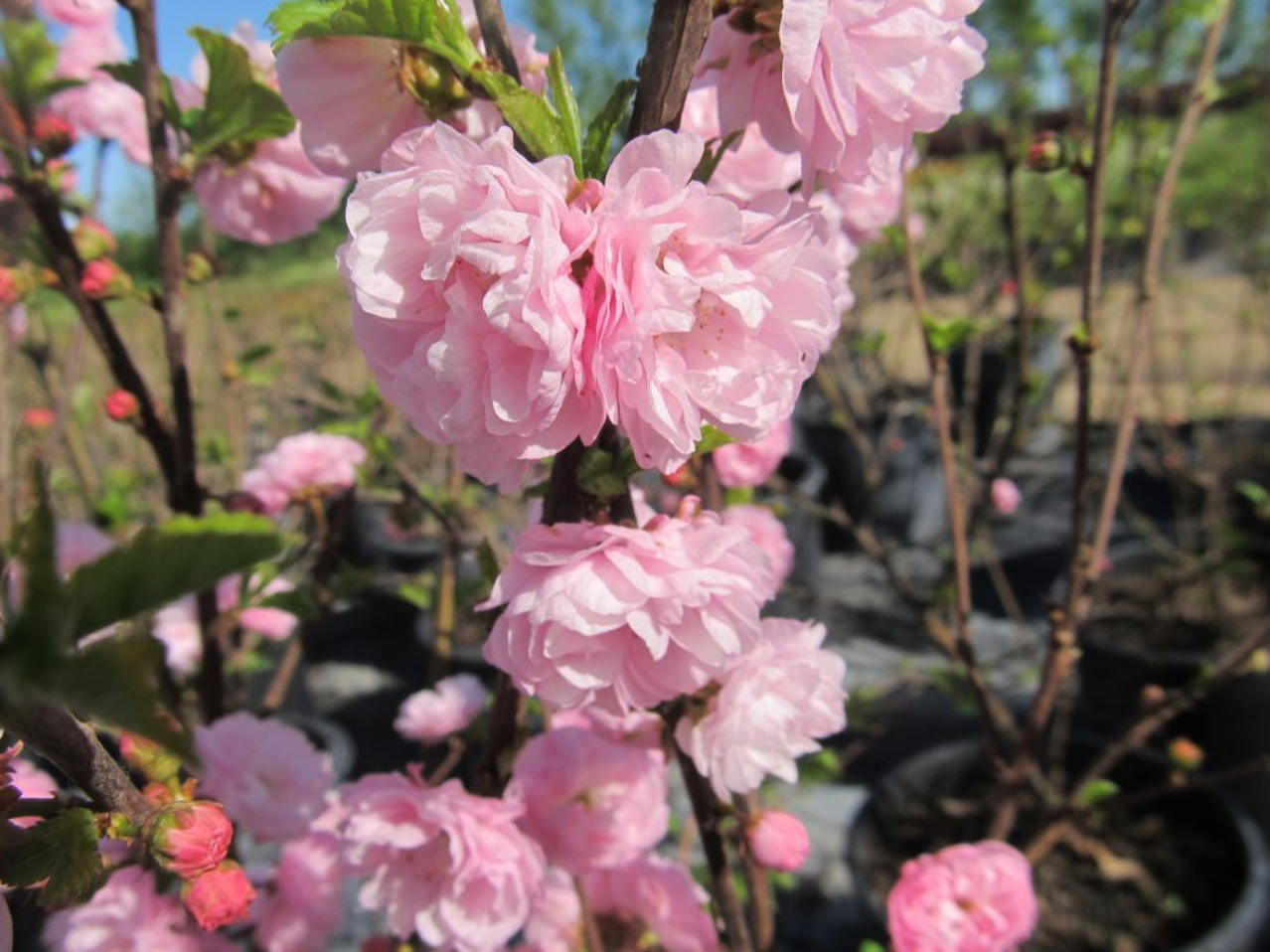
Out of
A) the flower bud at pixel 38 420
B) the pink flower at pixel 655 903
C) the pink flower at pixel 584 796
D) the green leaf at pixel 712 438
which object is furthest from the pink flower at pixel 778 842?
the flower bud at pixel 38 420

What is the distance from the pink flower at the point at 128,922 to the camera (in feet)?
2.61

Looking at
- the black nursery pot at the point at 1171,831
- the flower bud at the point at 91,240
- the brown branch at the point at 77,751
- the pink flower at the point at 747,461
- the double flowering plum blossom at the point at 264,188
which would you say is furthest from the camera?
the black nursery pot at the point at 1171,831

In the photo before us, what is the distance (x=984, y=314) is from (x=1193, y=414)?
3.03 ft

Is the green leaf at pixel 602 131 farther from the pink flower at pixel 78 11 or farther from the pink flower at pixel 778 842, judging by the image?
the pink flower at pixel 78 11

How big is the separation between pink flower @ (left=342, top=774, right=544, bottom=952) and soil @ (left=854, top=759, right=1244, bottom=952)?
1095 millimetres

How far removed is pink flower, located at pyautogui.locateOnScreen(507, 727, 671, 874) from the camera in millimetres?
769

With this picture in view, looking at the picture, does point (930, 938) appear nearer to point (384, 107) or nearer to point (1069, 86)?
point (384, 107)

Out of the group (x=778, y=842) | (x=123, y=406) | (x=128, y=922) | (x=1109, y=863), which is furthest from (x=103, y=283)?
(x=1109, y=863)

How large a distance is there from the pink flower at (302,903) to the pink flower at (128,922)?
0.41 ft

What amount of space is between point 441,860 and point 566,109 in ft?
2.01

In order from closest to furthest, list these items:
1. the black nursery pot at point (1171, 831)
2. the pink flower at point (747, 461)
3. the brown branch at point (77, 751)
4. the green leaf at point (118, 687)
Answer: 1. the green leaf at point (118, 687)
2. the brown branch at point (77, 751)
3. the pink flower at point (747, 461)
4. the black nursery pot at point (1171, 831)

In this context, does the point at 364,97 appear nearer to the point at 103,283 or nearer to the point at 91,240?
the point at 103,283

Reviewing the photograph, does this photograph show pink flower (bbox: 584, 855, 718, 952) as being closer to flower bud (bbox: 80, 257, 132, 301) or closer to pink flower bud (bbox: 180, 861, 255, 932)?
pink flower bud (bbox: 180, 861, 255, 932)

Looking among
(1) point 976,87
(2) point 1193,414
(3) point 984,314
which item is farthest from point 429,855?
(1) point 976,87
